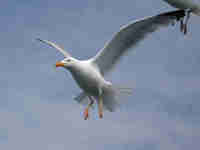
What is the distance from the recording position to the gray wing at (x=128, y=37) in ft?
37.6

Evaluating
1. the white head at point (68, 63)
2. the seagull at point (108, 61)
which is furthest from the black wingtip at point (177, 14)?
the white head at point (68, 63)

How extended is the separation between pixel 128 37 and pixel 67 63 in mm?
1258

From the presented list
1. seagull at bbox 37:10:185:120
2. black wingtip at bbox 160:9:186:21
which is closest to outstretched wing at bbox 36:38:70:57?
seagull at bbox 37:10:185:120

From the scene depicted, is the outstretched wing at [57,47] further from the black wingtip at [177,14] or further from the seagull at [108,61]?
the black wingtip at [177,14]

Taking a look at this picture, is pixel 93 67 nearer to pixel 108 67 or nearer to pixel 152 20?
pixel 108 67

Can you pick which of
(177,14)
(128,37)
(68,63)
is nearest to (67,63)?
(68,63)

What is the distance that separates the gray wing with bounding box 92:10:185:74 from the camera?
11.5 meters

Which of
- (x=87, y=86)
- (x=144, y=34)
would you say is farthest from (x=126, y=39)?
(x=87, y=86)

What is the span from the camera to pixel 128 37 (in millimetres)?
11734

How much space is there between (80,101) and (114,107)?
3.22 feet

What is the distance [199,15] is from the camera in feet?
37.2

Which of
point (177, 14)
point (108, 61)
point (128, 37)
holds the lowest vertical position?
point (108, 61)

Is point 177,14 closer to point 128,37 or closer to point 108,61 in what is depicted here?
point 128,37

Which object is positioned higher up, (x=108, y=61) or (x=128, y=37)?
(x=128, y=37)
